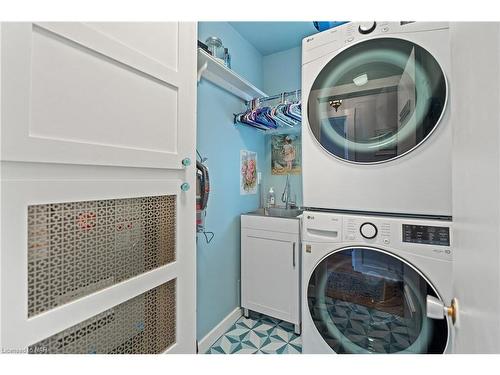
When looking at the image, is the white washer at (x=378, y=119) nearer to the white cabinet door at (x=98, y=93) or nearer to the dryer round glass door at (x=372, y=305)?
the dryer round glass door at (x=372, y=305)

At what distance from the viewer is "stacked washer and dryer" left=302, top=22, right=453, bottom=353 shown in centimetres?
89

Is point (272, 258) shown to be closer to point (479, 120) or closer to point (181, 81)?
point (181, 81)

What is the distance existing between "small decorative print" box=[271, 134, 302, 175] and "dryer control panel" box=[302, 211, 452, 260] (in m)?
1.11

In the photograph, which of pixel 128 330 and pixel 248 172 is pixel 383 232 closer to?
pixel 128 330

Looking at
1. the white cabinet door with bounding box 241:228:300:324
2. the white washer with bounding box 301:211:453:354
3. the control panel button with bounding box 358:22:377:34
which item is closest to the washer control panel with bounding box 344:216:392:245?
the white washer with bounding box 301:211:453:354

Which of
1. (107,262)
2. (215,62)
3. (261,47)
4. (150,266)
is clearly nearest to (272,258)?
(150,266)

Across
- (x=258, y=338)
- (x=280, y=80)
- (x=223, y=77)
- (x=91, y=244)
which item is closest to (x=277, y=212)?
(x=258, y=338)

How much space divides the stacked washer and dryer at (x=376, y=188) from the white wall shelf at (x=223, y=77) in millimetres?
606

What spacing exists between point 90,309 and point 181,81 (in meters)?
0.88

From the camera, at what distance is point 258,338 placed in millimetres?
1638

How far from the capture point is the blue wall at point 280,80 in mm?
2200

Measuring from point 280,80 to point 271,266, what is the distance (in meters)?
1.85
